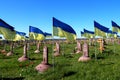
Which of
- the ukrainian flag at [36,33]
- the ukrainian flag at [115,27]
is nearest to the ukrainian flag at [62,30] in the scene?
the ukrainian flag at [36,33]

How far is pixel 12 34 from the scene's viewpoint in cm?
2081

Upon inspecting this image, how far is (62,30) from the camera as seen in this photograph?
2292cm

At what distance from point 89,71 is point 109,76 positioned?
226 centimetres

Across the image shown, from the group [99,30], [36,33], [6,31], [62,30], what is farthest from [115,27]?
[6,31]

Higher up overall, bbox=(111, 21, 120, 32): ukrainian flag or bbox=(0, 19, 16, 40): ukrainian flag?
bbox=(111, 21, 120, 32): ukrainian flag

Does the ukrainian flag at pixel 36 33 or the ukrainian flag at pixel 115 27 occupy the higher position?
the ukrainian flag at pixel 115 27

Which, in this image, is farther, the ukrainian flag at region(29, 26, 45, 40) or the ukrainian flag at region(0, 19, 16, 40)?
the ukrainian flag at region(29, 26, 45, 40)

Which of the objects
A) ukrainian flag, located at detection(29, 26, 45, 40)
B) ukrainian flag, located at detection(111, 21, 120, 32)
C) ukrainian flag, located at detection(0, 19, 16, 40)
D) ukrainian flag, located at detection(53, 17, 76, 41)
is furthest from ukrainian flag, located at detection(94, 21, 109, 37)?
ukrainian flag, located at detection(0, 19, 16, 40)

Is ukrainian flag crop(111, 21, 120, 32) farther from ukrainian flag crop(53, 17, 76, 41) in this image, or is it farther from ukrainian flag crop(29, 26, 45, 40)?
ukrainian flag crop(53, 17, 76, 41)

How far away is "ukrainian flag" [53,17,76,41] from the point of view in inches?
889

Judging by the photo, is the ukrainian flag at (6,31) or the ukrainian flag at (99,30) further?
the ukrainian flag at (99,30)

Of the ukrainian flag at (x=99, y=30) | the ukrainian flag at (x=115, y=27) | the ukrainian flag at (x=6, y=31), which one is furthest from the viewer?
the ukrainian flag at (x=115, y=27)

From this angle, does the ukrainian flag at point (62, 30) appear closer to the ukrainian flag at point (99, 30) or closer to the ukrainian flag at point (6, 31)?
the ukrainian flag at point (6, 31)

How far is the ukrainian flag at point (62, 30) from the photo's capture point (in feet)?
74.1
